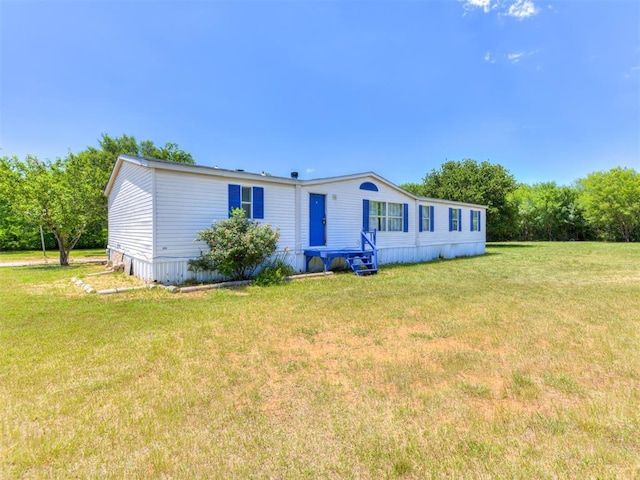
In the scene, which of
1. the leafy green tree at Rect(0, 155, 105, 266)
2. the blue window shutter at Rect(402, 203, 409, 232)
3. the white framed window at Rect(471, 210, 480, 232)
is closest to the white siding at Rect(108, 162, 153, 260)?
the leafy green tree at Rect(0, 155, 105, 266)

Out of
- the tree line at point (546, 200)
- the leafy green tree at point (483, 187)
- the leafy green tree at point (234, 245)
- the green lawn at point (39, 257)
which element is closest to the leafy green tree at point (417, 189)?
the tree line at point (546, 200)

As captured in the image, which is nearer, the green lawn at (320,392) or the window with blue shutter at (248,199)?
the green lawn at (320,392)

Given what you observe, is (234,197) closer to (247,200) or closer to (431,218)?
(247,200)

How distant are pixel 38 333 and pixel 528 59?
61.1ft

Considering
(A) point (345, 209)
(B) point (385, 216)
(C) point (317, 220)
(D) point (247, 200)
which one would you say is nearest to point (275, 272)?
(D) point (247, 200)

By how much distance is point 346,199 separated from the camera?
459 inches

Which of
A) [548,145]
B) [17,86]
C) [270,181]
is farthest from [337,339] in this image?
[548,145]

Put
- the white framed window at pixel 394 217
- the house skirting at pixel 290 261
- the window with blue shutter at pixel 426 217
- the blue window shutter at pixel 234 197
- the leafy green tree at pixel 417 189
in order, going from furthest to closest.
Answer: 1. the leafy green tree at pixel 417 189
2. the window with blue shutter at pixel 426 217
3. the white framed window at pixel 394 217
4. the blue window shutter at pixel 234 197
5. the house skirting at pixel 290 261

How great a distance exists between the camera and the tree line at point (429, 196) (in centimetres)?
1281

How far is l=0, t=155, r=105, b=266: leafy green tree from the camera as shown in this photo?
41.0 ft

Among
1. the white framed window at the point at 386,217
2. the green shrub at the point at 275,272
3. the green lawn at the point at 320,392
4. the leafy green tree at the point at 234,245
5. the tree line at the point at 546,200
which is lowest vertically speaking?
the green lawn at the point at 320,392

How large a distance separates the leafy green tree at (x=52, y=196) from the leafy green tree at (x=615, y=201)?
145 ft

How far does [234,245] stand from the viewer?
7848 mm

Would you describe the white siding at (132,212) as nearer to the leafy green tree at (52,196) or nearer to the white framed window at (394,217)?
the leafy green tree at (52,196)
